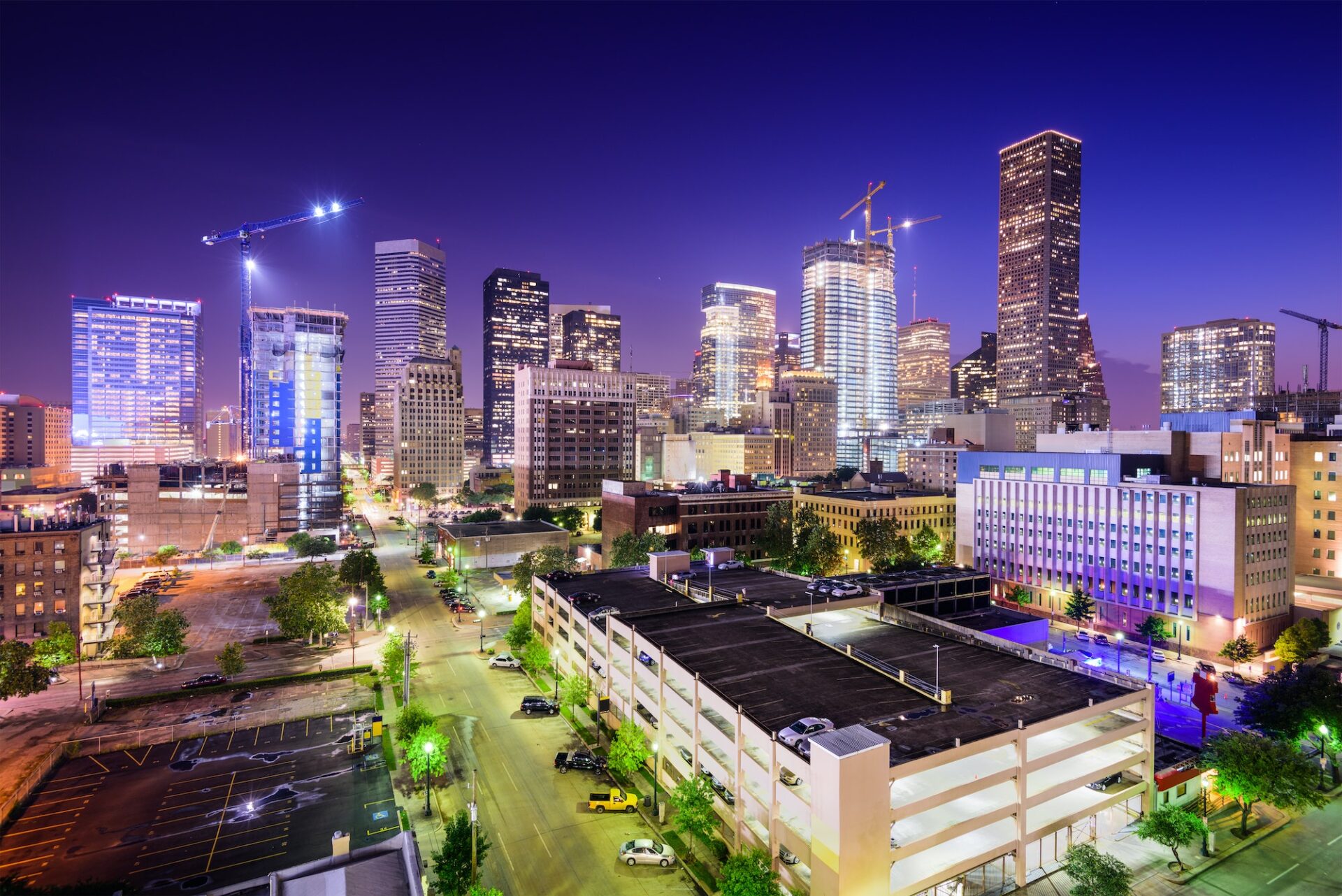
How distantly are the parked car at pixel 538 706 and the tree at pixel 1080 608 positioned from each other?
69.5 metres

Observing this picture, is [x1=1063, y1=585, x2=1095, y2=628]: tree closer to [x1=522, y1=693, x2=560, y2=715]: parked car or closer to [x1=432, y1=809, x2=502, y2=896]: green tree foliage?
[x1=522, y1=693, x2=560, y2=715]: parked car

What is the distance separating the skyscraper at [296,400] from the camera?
548 feet

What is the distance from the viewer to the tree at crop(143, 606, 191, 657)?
73.0 meters

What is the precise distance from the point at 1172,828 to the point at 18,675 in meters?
91.0

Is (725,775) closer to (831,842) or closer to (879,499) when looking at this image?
(831,842)

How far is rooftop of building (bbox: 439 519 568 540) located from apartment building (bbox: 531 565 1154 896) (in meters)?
80.6

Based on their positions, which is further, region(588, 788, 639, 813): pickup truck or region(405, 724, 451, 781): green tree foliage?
region(405, 724, 451, 781): green tree foliage

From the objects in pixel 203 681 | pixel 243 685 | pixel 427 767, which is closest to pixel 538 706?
pixel 427 767

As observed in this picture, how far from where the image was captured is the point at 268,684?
68375mm

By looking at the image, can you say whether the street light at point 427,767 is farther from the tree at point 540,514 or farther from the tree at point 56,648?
the tree at point 540,514

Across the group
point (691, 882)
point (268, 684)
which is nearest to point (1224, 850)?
point (691, 882)

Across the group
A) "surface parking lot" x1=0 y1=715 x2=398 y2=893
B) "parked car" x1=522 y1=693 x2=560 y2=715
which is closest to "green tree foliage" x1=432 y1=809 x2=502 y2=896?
"surface parking lot" x1=0 y1=715 x2=398 y2=893

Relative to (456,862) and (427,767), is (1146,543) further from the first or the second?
(456,862)

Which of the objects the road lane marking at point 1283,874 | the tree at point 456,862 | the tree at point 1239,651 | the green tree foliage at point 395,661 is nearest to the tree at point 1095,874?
the road lane marking at point 1283,874
